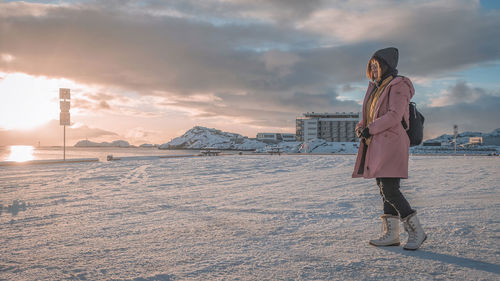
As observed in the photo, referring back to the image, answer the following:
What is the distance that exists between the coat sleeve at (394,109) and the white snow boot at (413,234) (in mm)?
966

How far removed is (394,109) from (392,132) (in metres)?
0.23

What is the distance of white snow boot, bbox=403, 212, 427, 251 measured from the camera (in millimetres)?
3193

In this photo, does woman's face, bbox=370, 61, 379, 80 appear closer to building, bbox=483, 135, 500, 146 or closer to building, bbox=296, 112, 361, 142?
building, bbox=296, 112, 361, 142

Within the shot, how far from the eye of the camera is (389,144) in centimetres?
312

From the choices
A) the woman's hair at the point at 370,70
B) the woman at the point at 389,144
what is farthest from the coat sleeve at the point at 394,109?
the woman's hair at the point at 370,70

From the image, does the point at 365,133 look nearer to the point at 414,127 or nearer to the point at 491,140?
the point at 414,127

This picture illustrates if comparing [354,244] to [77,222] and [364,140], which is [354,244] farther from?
[77,222]

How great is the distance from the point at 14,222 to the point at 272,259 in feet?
13.4

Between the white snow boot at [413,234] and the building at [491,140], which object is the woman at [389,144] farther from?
the building at [491,140]

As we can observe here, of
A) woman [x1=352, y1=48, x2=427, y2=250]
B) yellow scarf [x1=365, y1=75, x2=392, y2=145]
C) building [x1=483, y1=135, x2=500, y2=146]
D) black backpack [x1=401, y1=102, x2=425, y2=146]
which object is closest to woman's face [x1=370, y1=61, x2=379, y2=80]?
woman [x1=352, y1=48, x2=427, y2=250]

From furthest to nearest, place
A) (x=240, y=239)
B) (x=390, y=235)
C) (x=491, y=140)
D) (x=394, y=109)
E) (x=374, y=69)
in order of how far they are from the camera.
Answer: (x=491, y=140)
(x=240, y=239)
(x=374, y=69)
(x=390, y=235)
(x=394, y=109)

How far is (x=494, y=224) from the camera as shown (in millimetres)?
4102

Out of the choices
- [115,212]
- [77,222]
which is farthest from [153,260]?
[115,212]

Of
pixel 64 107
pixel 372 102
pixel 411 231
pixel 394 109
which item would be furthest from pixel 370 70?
pixel 64 107
